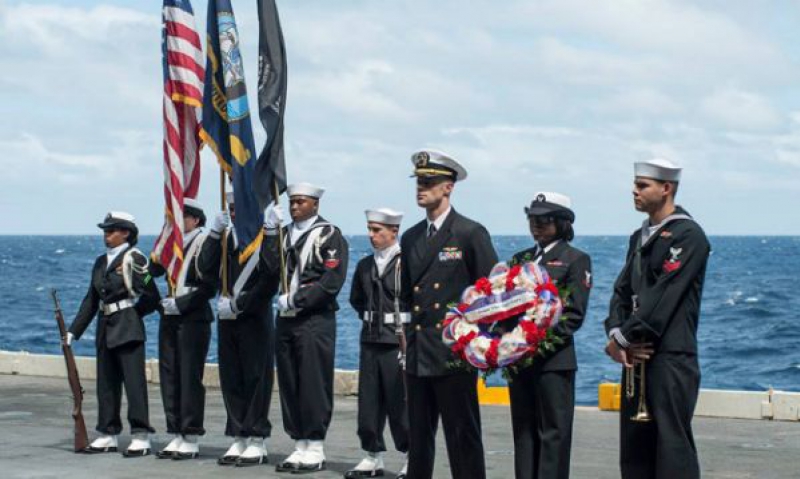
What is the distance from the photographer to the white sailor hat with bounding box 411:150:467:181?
955 cm

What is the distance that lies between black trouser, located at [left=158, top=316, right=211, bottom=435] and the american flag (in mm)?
699

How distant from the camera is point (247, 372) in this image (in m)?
12.2

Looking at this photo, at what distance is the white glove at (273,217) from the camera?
466 inches

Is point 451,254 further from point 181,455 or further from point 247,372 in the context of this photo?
point 181,455

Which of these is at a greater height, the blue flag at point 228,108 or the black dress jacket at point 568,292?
the blue flag at point 228,108

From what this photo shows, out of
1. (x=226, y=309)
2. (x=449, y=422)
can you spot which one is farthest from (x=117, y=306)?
(x=449, y=422)

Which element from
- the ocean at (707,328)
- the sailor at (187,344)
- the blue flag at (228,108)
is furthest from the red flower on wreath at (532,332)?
the ocean at (707,328)

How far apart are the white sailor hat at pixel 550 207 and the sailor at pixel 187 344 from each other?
3633 millimetres

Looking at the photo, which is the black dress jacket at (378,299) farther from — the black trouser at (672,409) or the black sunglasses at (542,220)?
the black trouser at (672,409)

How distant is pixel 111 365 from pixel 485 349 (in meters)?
5.03

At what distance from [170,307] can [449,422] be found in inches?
150

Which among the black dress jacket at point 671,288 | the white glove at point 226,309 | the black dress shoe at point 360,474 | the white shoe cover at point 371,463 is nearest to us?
the black dress jacket at point 671,288

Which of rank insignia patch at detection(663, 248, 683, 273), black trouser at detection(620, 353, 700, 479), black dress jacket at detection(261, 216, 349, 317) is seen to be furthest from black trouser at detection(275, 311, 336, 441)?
rank insignia patch at detection(663, 248, 683, 273)

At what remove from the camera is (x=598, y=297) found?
77812 mm
